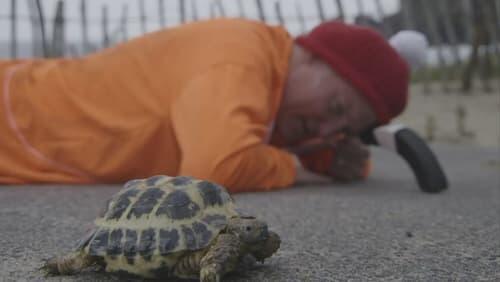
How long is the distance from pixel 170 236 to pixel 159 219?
0.12 feet

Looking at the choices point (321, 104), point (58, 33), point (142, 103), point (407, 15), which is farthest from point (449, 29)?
point (142, 103)

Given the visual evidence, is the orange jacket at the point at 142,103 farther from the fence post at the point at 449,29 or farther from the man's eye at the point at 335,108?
the fence post at the point at 449,29

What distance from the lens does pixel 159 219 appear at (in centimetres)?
118

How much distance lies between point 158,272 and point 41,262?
31 cm

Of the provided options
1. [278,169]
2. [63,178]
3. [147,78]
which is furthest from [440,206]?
[63,178]

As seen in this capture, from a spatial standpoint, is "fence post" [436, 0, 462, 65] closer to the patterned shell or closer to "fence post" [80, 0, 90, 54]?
"fence post" [80, 0, 90, 54]

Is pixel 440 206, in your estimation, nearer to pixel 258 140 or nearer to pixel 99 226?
pixel 258 140

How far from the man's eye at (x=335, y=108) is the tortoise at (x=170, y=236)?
1.48 meters

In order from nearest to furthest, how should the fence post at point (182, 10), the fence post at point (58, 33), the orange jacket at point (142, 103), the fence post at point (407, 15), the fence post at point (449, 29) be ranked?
the orange jacket at point (142, 103)
the fence post at point (58, 33)
the fence post at point (182, 10)
the fence post at point (407, 15)
the fence post at point (449, 29)

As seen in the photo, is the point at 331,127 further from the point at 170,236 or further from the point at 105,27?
the point at 105,27

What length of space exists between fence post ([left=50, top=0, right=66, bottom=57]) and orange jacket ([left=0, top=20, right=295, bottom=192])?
3886 millimetres

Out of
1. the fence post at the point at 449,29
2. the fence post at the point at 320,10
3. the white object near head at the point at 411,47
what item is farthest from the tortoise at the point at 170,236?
the fence post at the point at 449,29

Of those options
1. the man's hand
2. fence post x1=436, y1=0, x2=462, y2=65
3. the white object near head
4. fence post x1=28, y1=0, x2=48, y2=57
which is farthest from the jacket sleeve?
fence post x1=436, y1=0, x2=462, y2=65

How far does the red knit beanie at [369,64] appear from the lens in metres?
2.70
